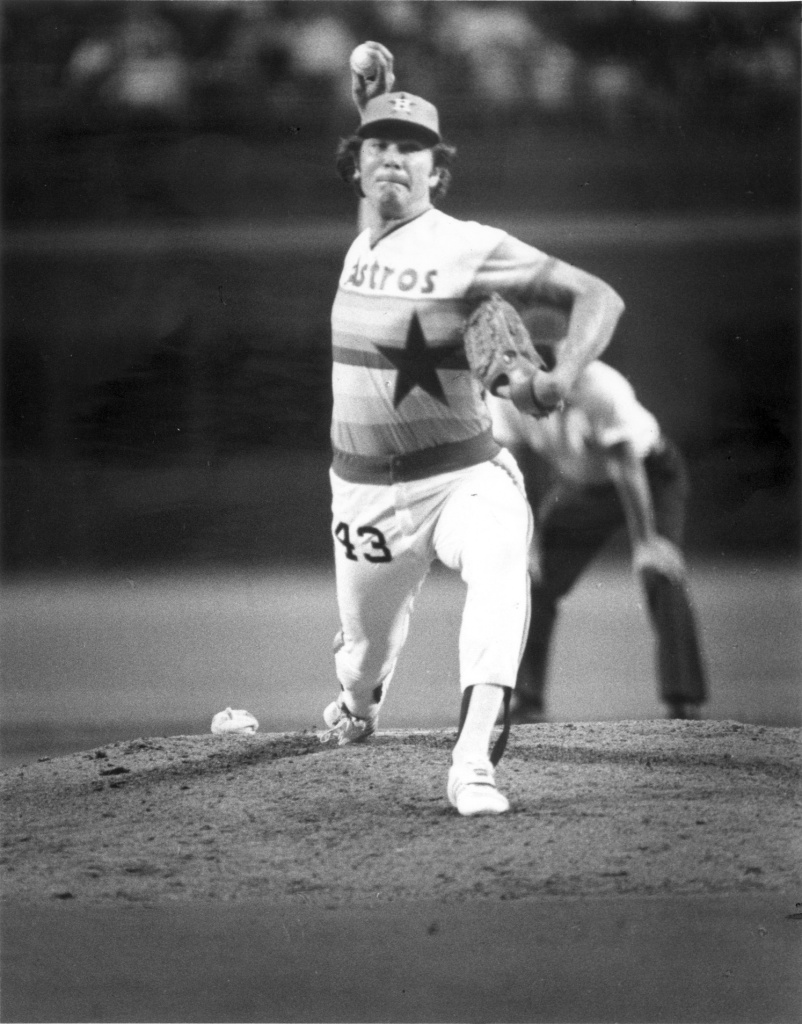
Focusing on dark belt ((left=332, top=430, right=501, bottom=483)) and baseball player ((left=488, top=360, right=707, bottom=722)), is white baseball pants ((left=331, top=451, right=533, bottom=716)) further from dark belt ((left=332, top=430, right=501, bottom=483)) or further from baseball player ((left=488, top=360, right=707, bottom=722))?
baseball player ((left=488, top=360, right=707, bottom=722))

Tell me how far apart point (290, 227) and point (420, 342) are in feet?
2.00

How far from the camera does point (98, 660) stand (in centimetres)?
447

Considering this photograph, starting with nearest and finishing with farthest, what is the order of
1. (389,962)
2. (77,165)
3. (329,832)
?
(389,962)
(329,832)
(77,165)

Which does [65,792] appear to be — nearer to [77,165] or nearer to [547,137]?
[77,165]

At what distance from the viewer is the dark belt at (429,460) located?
4.18 m

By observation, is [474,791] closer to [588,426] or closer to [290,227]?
[588,426]

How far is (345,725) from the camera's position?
454cm

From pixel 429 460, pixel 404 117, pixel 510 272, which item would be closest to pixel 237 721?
pixel 429 460

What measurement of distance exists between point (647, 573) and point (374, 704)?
91cm

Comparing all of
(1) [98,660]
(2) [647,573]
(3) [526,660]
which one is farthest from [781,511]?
(1) [98,660]

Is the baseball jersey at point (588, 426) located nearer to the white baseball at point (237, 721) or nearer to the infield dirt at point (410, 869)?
the infield dirt at point (410, 869)

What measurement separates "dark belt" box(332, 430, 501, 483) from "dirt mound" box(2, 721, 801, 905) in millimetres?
838

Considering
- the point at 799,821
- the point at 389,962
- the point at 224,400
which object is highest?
the point at 224,400

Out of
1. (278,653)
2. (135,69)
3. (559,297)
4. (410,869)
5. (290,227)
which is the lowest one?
(410,869)
